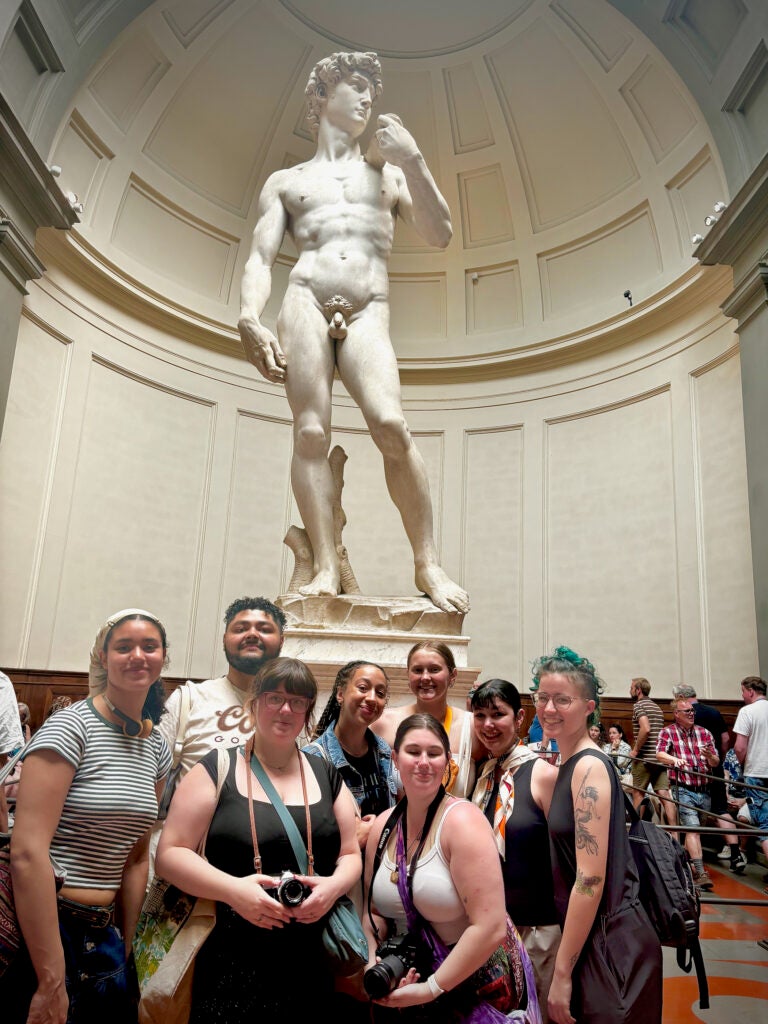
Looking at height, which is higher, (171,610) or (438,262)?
(438,262)

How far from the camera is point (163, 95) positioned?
8.25 meters

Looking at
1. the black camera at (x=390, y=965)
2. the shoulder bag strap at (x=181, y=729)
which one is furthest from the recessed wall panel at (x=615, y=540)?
the black camera at (x=390, y=965)

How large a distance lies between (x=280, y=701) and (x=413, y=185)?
3268mm

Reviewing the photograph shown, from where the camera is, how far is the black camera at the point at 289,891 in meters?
1.49

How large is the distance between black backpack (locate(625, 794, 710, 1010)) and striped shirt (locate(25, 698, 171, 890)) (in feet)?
3.73

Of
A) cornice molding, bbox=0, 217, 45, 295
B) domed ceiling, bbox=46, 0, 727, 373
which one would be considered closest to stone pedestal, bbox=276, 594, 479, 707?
cornice molding, bbox=0, 217, 45, 295

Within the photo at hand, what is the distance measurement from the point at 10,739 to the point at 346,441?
6.36 metres

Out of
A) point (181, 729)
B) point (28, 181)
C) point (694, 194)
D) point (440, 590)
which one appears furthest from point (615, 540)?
point (181, 729)

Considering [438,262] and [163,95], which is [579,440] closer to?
[438,262]

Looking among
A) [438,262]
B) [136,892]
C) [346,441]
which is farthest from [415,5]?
[136,892]

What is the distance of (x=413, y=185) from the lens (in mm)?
4133

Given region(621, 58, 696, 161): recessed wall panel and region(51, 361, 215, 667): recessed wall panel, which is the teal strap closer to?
region(51, 361, 215, 667): recessed wall panel

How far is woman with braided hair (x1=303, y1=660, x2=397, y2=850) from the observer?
2.19 meters

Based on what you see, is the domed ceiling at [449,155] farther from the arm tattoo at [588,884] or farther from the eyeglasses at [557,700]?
the arm tattoo at [588,884]
